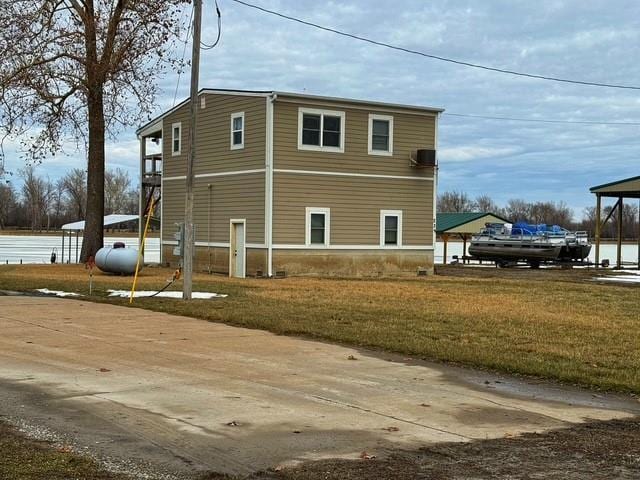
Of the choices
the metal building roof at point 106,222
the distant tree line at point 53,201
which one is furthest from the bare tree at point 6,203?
the metal building roof at point 106,222

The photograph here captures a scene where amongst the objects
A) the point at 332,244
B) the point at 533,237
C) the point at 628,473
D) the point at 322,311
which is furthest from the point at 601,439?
the point at 533,237

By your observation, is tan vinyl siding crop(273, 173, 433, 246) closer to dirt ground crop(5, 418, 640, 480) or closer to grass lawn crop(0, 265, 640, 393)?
grass lawn crop(0, 265, 640, 393)

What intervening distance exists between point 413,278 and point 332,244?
341cm

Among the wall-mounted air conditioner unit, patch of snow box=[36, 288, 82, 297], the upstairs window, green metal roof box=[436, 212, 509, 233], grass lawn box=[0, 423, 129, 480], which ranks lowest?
grass lawn box=[0, 423, 129, 480]

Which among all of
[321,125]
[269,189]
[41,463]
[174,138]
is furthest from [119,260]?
[41,463]

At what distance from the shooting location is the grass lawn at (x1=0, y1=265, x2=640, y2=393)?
1055cm

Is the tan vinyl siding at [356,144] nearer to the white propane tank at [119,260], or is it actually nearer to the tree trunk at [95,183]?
the white propane tank at [119,260]

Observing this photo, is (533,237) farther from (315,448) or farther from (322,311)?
(315,448)

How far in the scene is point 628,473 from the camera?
5473 millimetres

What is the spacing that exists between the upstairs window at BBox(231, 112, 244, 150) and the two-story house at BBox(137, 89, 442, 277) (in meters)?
0.04

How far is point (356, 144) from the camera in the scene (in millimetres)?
29375

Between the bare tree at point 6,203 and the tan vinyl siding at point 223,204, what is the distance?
206ft

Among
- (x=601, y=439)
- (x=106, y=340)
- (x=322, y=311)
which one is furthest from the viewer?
(x=322, y=311)

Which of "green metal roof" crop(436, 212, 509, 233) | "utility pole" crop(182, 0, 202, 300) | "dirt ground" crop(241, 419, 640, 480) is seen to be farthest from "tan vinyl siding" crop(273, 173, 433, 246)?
"dirt ground" crop(241, 419, 640, 480)
